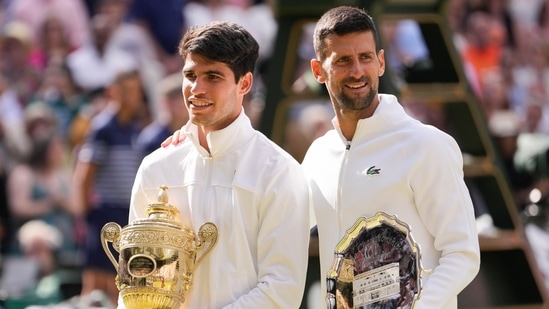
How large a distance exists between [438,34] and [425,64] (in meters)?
0.31

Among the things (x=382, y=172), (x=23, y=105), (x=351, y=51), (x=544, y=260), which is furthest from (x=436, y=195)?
(x=23, y=105)

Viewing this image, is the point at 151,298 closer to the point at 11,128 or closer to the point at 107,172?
the point at 107,172

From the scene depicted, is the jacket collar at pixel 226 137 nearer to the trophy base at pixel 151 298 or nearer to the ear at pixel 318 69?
the ear at pixel 318 69

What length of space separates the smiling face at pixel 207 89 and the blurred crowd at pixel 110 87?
174 inches

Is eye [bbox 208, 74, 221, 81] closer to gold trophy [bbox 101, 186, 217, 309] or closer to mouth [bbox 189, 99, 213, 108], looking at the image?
mouth [bbox 189, 99, 213, 108]

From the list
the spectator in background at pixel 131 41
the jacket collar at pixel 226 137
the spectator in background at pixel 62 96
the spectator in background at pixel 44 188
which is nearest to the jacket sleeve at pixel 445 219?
the jacket collar at pixel 226 137

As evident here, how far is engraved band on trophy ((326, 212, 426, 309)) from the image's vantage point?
525 centimetres

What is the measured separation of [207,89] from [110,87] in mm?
6348

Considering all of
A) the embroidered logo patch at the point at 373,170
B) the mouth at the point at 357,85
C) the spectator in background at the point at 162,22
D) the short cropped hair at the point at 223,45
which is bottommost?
the embroidered logo patch at the point at 373,170

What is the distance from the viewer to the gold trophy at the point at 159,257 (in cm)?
557

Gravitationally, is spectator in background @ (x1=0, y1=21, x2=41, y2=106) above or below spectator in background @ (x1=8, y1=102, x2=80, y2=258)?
above

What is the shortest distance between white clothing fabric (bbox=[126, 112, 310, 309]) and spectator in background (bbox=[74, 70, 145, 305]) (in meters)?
4.41

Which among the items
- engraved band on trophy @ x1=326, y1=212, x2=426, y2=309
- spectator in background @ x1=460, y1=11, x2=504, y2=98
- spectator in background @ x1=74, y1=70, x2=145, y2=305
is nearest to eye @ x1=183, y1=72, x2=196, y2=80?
engraved band on trophy @ x1=326, y1=212, x2=426, y2=309

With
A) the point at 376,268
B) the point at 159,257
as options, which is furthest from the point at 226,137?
the point at 376,268
